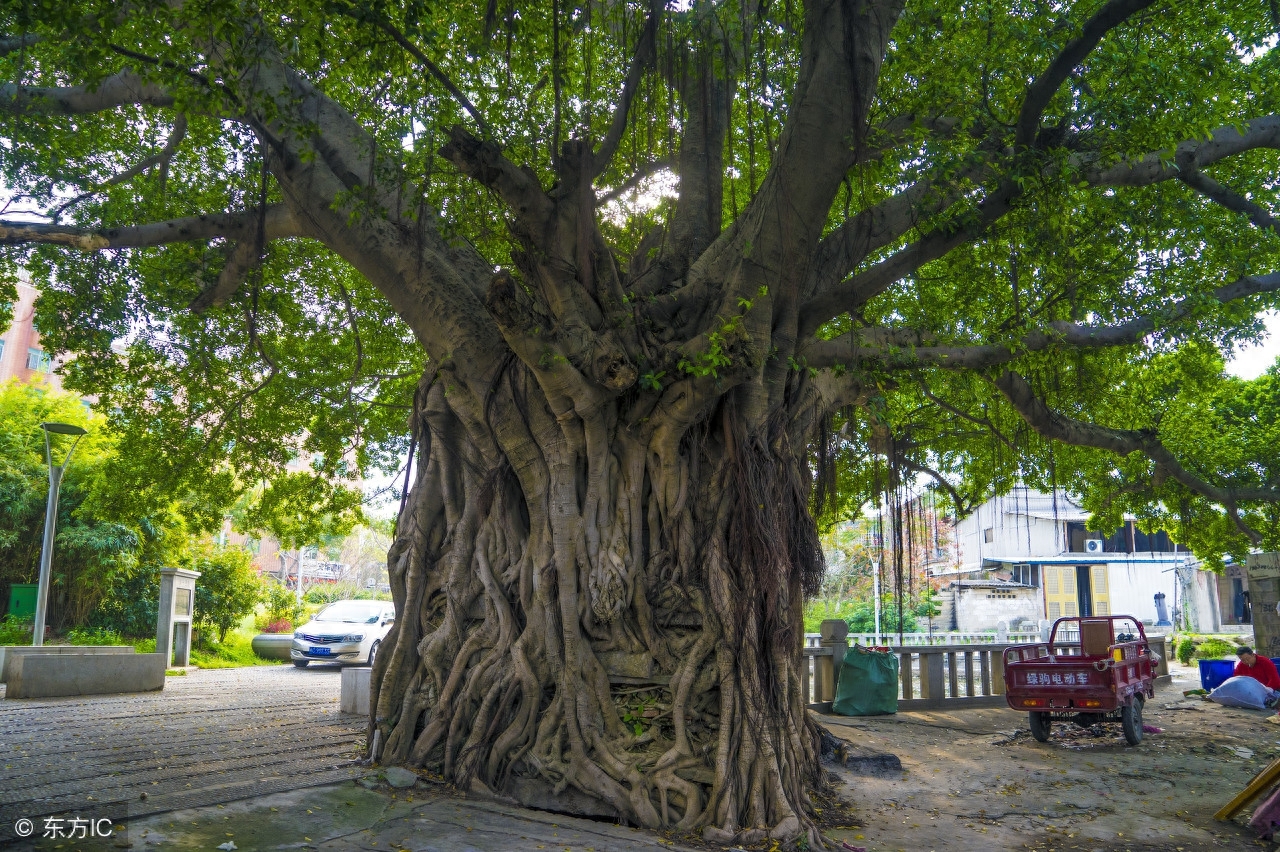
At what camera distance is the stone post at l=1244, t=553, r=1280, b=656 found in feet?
51.4

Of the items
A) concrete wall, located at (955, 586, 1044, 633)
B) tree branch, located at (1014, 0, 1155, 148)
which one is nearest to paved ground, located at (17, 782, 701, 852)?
tree branch, located at (1014, 0, 1155, 148)

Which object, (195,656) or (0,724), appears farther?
(195,656)

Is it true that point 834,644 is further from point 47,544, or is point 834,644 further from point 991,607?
point 991,607

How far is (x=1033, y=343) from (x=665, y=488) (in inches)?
162

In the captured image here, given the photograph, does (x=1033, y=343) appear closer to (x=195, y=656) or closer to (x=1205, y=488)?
(x=1205, y=488)

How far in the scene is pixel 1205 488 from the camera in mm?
11922

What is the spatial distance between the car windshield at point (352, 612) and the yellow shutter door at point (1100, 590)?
2391 centimetres

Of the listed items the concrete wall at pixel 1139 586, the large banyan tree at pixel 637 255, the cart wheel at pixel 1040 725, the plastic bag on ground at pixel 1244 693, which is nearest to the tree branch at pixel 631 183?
the large banyan tree at pixel 637 255

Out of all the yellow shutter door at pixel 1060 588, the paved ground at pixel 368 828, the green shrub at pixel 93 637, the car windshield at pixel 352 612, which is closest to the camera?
the paved ground at pixel 368 828

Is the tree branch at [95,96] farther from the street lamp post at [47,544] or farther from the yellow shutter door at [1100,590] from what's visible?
the yellow shutter door at [1100,590]

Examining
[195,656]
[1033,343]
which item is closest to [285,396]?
[1033,343]

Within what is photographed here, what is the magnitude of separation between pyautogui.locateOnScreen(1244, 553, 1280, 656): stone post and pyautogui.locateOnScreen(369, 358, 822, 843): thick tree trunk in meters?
13.5

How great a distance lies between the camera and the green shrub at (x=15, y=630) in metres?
16.0

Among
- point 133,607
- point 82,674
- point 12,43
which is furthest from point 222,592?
point 12,43
